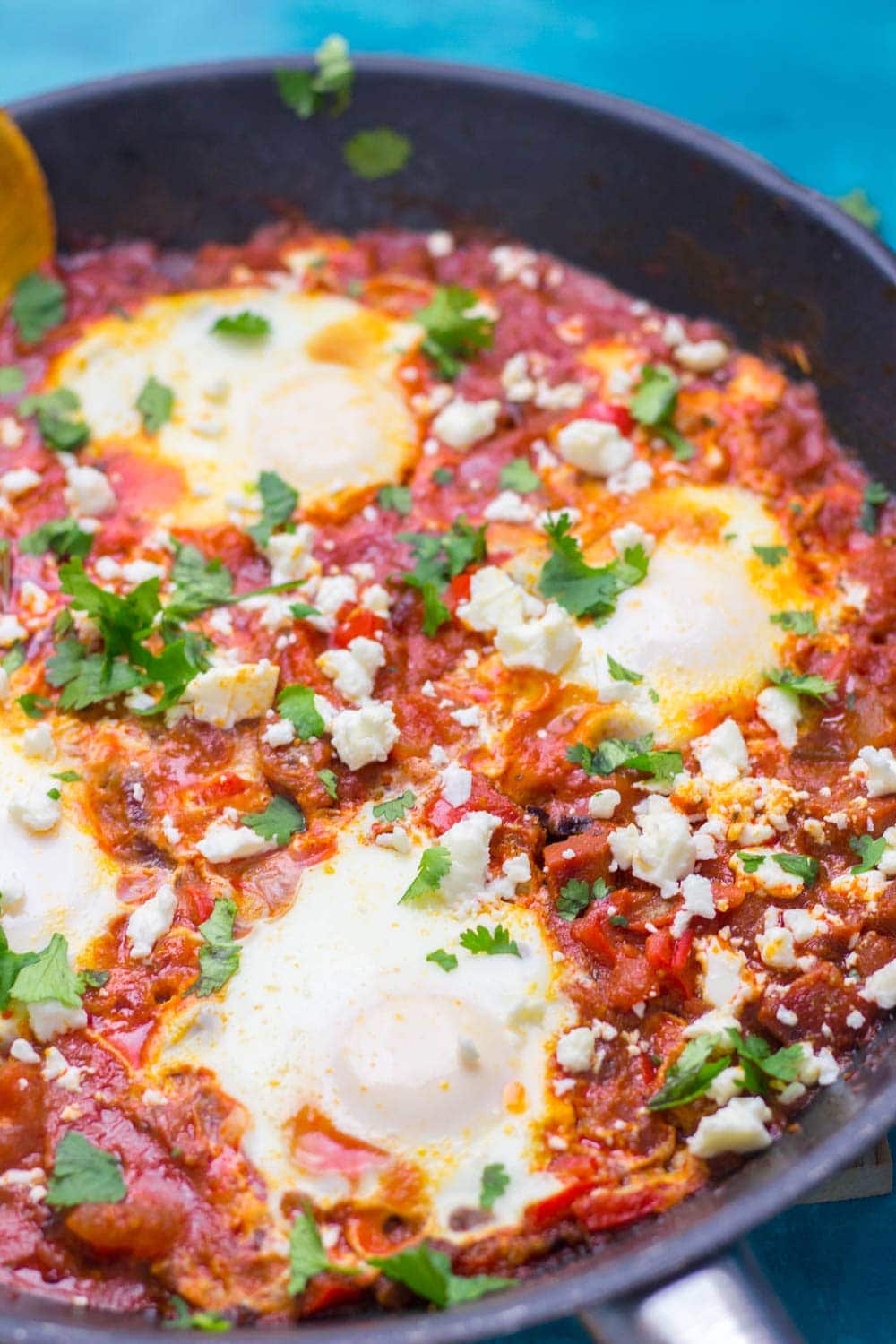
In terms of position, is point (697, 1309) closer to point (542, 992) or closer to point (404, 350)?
point (542, 992)

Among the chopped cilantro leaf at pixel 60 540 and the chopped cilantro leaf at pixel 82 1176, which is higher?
the chopped cilantro leaf at pixel 60 540

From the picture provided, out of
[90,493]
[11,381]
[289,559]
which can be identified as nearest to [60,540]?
[90,493]

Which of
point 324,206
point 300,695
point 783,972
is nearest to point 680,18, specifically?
point 324,206

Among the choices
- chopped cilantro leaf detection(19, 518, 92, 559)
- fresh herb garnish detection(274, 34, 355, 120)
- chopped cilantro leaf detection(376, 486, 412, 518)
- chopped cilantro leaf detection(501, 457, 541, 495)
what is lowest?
chopped cilantro leaf detection(19, 518, 92, 559)

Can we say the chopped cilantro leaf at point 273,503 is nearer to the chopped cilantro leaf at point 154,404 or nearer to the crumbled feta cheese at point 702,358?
the chopped cilantro leaf at point 154,404

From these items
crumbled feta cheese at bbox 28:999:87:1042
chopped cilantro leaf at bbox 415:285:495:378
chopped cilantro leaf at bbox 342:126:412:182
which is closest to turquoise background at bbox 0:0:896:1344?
chopped cilantro leaf at bbox 342:126:412:182

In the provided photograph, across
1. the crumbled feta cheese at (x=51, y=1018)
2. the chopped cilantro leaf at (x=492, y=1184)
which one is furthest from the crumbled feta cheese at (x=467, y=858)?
the crumbled feta cheese at (x=51, y=1018)

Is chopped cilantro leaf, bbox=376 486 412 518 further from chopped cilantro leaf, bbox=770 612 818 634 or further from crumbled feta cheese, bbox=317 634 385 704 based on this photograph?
chopped cilantro leaf, bbox=770 612 818 634
